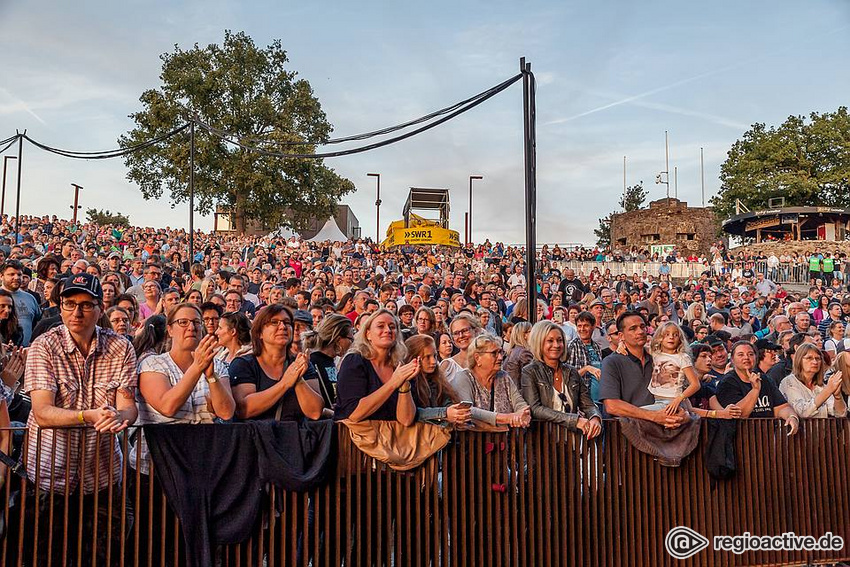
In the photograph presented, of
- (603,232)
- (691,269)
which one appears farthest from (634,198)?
(691,269)

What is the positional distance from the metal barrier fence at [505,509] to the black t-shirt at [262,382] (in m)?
0.34

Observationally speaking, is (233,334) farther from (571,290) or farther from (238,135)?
(238,135)

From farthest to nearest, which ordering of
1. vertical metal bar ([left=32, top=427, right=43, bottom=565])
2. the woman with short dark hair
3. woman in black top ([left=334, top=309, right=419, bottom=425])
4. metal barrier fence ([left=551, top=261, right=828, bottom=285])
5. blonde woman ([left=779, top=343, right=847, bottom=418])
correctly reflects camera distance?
1. metal barrier fence ([left=551, top=261, right=828, bottom=285])
2. blonde woman ([left=779, top=343, right=847, bottom=418])
3. the woman with short dark hair
4. woman in black top ([left=334, top=309, right=419, bottom=425])
5. vertical metal bar ([left=32, top=427, right=43, bottom=565])

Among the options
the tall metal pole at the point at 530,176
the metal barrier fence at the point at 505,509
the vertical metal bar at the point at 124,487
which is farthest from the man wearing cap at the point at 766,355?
the vertical metal bar at the point at 124,487

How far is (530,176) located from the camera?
277 inches

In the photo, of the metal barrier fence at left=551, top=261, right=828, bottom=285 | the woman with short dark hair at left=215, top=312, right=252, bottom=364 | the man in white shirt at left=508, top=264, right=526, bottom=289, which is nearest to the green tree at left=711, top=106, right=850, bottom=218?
the metal barrier fence at left=551, top=261, right=828, bottom=285

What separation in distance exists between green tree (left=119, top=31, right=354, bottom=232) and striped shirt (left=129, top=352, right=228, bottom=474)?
110 ft

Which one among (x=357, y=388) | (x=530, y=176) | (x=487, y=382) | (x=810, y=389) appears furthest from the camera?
(x=530, y=176)

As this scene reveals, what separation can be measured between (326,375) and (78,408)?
1787 millimetres

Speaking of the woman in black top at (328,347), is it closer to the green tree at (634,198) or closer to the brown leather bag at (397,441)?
the brown leather bag at (397,441)

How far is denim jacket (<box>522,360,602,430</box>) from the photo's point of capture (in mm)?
4910

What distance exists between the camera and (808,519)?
16.6 feet

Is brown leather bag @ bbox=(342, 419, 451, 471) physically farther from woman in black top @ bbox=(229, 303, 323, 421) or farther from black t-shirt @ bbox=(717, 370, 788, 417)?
black t-shirt @ bbox=(717, 370, 788, 417)

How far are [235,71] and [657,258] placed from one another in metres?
25.7
